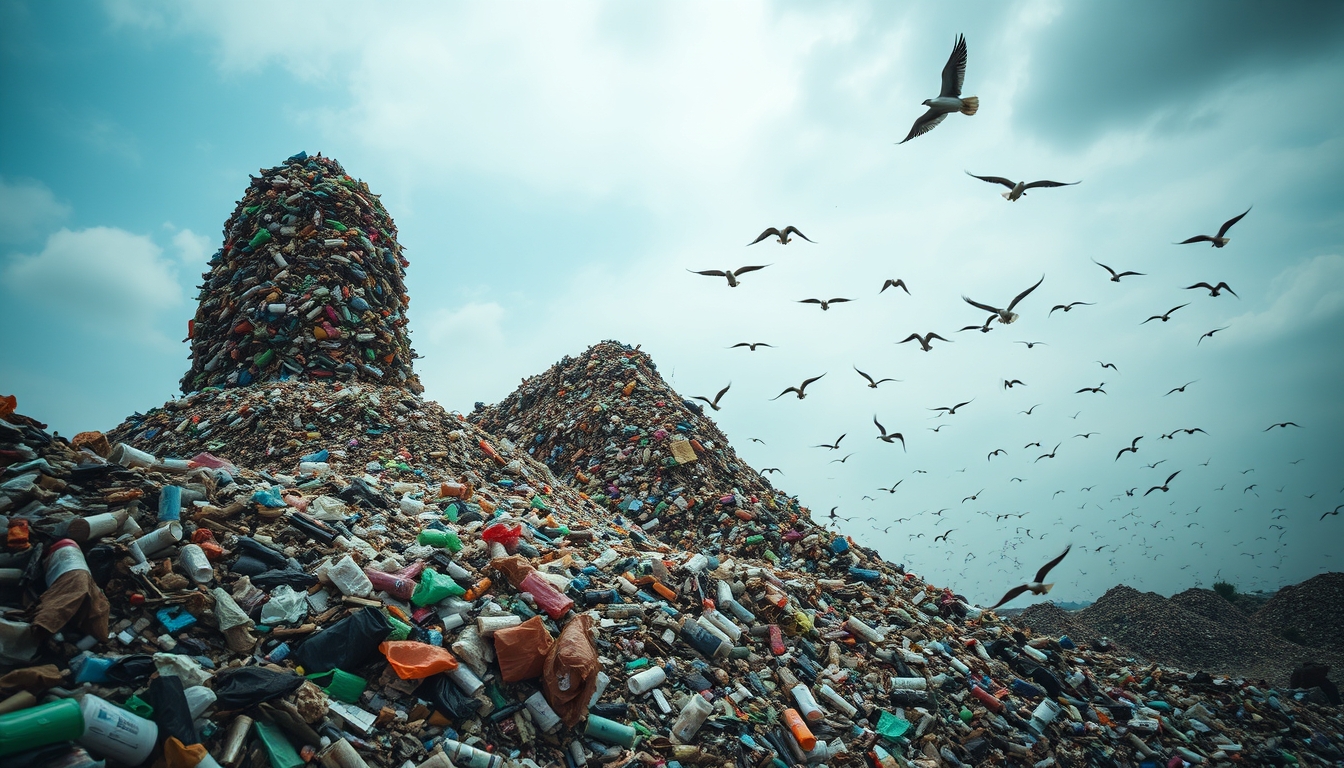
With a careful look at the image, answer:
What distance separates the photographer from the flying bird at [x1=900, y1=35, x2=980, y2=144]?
5.07 metres

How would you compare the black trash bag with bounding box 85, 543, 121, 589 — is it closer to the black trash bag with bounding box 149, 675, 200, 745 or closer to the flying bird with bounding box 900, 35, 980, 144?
the black trash bag with bounding box 149, 675, 200, 745

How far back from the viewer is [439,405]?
8992 millimetres

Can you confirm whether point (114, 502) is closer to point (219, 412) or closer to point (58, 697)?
point (58, 697)

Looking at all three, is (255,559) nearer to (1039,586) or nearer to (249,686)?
(249,686)

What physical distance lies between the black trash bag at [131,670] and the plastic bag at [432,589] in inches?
48.0

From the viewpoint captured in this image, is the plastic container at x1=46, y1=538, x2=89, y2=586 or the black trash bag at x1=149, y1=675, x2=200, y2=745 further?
the plastic container at x1=46, y1=538, x2=89, y2=586

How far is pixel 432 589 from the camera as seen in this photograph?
3.39m

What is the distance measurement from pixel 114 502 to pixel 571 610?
281cm

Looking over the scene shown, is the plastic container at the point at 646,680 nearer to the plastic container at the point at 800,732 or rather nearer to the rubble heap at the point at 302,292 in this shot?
the plastic container at the point at 800,732

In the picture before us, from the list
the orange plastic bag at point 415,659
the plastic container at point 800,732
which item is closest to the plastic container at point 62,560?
the orange plastic bag at point 415,659

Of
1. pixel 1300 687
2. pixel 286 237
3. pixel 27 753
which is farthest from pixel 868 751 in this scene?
pixel 286 237

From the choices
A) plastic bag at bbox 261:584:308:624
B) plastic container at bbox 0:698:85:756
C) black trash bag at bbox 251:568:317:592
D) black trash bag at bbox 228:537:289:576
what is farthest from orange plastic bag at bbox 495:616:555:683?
plastic container at bbox 0:698:85:756

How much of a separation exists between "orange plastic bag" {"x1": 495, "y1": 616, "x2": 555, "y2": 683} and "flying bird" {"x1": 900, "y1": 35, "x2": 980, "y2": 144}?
5.50 metres

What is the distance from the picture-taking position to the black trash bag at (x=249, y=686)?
246cm
